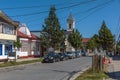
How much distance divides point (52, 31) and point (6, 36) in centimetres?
1880

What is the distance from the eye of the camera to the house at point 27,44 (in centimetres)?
5847

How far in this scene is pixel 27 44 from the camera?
61.7 m

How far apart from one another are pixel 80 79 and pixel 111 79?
1825mm

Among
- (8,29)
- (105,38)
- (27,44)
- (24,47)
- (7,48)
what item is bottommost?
(7,48)

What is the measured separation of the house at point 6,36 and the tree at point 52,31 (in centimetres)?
1459

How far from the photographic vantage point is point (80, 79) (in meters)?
18.7

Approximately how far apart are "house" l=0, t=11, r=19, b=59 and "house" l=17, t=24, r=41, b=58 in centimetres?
481

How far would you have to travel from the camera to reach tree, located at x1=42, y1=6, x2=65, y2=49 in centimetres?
6556

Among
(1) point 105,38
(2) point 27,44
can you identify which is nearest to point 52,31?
(2) point 27,44

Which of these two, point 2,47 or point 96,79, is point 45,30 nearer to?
point 2,47

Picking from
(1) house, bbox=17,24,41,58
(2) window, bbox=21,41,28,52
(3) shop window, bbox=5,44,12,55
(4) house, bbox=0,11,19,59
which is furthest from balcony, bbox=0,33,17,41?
(2) window, bbox=21,41,28,52

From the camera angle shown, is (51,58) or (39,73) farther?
(51,58)

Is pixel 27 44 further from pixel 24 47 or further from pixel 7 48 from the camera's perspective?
pixel 7 48

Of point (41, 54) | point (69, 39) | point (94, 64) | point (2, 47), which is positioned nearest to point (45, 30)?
point (41, 54)
